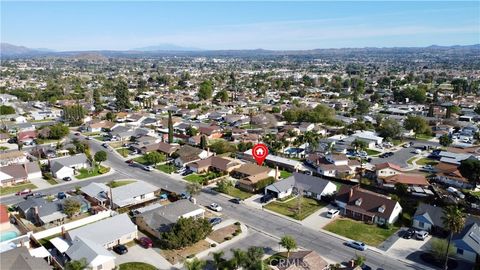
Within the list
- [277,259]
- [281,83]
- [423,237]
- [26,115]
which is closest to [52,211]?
[277,259]

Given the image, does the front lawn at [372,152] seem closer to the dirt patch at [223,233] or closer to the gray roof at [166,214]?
the dirt patch at [223,233]

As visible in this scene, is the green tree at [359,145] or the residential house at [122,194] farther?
the green tree at [359,145]

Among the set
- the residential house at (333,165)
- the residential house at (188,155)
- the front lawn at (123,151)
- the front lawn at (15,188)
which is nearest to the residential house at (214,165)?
the residential house at (188,155)

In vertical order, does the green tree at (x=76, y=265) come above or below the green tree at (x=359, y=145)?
above

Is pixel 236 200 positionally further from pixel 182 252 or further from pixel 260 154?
pixel 260 154

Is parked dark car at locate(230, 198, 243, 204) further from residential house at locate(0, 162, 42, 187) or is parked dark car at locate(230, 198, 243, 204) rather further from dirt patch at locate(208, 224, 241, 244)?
residential house at locate(0, 162, 42, 187)

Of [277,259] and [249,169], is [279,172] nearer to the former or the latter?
[249,169]

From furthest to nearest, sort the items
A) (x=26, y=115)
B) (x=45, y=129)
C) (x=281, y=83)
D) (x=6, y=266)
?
(x=281, y=83) < (x=26, y=115) < (x=45, y=129) < (x=6, y=266)

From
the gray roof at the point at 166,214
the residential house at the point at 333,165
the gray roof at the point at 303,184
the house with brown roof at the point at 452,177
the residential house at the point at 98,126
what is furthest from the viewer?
the residential house at the point at 98,126
